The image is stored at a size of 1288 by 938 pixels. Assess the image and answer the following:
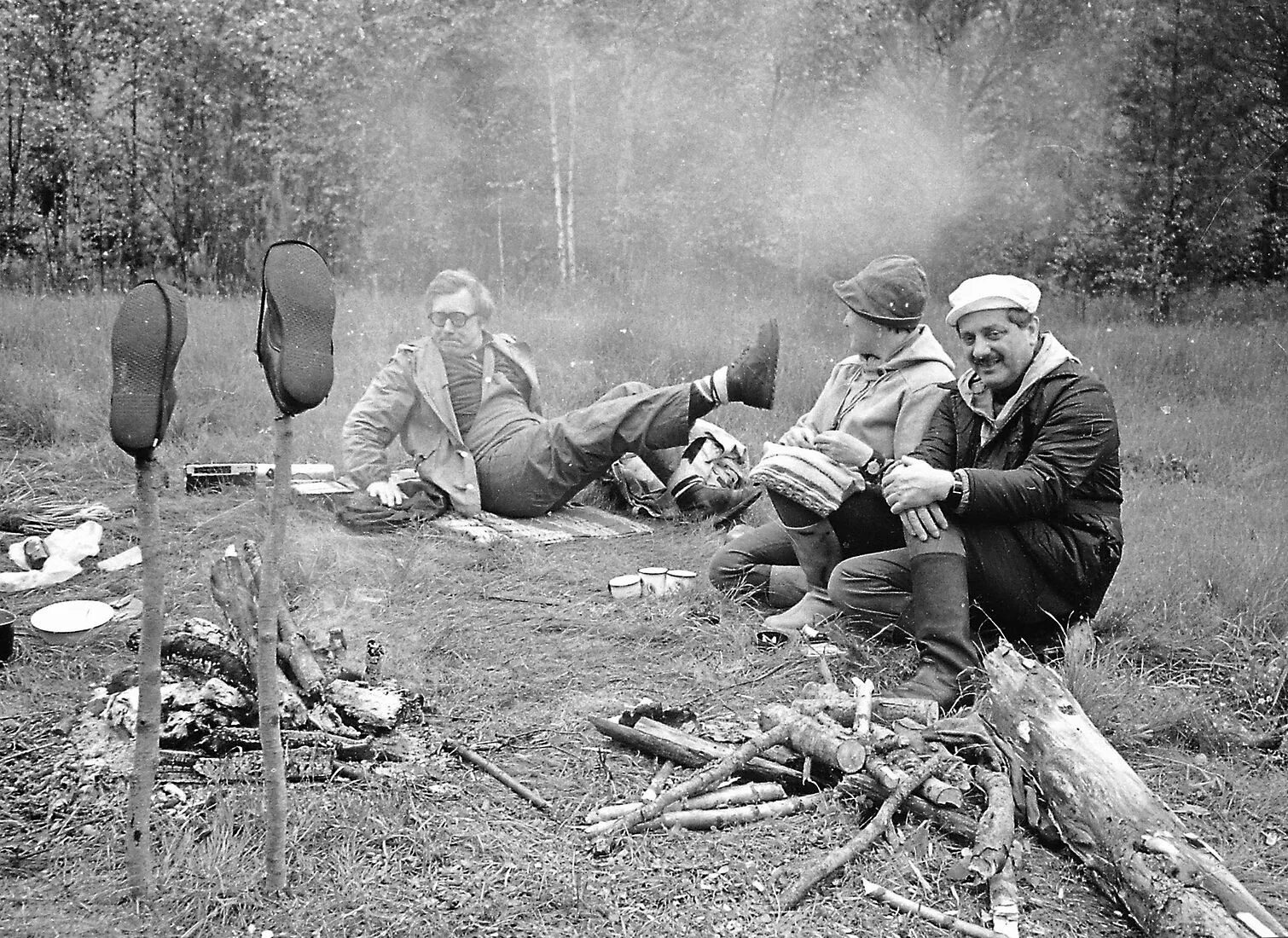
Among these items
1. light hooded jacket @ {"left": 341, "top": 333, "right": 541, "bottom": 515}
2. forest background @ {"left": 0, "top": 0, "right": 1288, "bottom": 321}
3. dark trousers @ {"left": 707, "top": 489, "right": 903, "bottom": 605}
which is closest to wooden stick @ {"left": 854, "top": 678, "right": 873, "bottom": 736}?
dark trousers @ {"left": 707, "top": 489, "right": 903, "bottom": 605}

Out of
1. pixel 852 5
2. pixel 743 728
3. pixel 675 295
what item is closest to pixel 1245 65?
pixel 852 5

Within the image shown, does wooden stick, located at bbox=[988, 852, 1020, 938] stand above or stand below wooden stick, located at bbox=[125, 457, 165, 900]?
below

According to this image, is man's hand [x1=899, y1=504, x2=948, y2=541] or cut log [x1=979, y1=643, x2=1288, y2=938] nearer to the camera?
cut log [x1=979, y1=643, x2=1288, y2=938]

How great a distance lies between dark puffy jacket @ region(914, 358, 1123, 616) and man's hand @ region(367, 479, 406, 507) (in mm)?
3076

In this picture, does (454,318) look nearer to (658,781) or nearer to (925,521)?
(925,521)

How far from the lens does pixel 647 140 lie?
39.6ft

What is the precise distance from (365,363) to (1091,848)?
6.41m

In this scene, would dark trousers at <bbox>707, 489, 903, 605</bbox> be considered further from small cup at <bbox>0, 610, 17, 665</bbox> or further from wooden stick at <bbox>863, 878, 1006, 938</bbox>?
small cup at <bbox>0, 610, 17, 665</bbox>

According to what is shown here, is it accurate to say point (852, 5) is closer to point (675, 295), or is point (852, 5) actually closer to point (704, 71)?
point (704, 71)

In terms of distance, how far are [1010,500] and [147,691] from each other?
2.42m

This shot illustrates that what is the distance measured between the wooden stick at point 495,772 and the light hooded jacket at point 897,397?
1.90 metres

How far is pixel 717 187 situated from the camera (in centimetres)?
1220

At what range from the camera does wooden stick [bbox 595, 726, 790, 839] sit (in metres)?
2.62

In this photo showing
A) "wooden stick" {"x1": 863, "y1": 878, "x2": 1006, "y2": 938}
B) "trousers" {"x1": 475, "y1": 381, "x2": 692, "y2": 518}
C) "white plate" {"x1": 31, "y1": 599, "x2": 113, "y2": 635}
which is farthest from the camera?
"trousers" {"x1": 475, "y1": 381, "x2": 692, "y2": 518}
